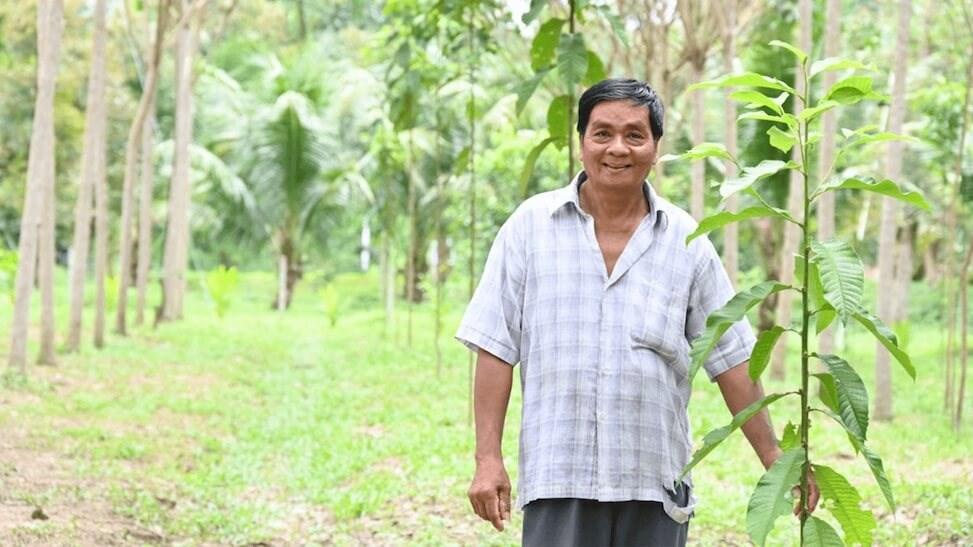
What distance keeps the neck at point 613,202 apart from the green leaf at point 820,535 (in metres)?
0.86

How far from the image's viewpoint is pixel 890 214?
11.2 meters

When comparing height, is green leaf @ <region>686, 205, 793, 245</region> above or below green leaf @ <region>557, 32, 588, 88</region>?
below

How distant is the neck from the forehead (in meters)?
→ 0.16

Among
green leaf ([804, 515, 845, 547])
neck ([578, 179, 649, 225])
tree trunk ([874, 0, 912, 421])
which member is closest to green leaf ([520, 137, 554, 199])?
neck ([578, 179, 649, 225])

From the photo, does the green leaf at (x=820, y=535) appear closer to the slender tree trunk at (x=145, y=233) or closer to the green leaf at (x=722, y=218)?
the green leaf at (x=722, y=218)

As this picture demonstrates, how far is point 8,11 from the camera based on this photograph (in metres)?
26.7

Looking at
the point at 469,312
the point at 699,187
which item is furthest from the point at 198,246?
the point at 469,312

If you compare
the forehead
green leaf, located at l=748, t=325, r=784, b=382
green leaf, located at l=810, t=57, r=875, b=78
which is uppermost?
green leaf, located at l=810, t=57, r=875, b=78

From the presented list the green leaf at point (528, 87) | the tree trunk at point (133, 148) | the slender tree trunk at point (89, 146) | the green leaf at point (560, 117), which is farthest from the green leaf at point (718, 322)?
the tree trunk at point (133, 148)

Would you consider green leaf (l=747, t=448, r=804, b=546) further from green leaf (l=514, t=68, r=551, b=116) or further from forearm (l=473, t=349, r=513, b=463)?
green leaf (l=514, t=68, r=551, b=116)

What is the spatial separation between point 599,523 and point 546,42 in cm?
288

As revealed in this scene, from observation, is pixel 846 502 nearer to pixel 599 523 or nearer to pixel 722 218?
pixel 599 523

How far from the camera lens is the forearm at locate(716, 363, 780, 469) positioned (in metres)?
3.31

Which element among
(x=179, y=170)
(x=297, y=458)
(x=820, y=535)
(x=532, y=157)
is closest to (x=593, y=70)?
(x=532, y=157)
